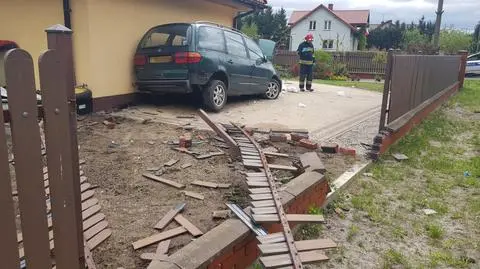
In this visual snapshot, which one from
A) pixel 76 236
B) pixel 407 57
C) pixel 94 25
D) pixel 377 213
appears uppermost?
pixel 94 25

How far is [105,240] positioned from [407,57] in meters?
5.62

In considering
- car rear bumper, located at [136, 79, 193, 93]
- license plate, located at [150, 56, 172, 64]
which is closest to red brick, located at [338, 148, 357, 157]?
car rear bumper, located at [136, 79, 193, 93]

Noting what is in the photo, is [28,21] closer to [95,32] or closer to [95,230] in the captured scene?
[95,32]

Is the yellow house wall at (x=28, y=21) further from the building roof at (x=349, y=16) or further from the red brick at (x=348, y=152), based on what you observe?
the building roof at (x=349, y=16)

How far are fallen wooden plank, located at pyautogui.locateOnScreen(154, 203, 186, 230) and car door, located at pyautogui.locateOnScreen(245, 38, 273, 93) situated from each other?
6712mm

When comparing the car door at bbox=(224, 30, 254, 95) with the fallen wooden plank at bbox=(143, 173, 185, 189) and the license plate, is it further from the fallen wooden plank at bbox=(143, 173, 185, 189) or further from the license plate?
the fallen wooden plank at bbox=(143, 173, 185, 189)

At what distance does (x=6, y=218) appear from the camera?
151 centimetres

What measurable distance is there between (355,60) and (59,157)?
87.4 feet

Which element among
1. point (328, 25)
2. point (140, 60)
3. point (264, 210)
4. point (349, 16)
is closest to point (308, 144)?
point (264, 210)

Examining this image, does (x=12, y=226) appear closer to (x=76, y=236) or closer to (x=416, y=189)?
(x=76, y=236)

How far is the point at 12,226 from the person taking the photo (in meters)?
1.54

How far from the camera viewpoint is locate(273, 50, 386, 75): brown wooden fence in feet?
84.9

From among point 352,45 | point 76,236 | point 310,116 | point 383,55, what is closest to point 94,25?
point 310,116

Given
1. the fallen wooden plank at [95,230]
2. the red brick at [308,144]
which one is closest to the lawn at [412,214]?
the red brick at [308,144]
